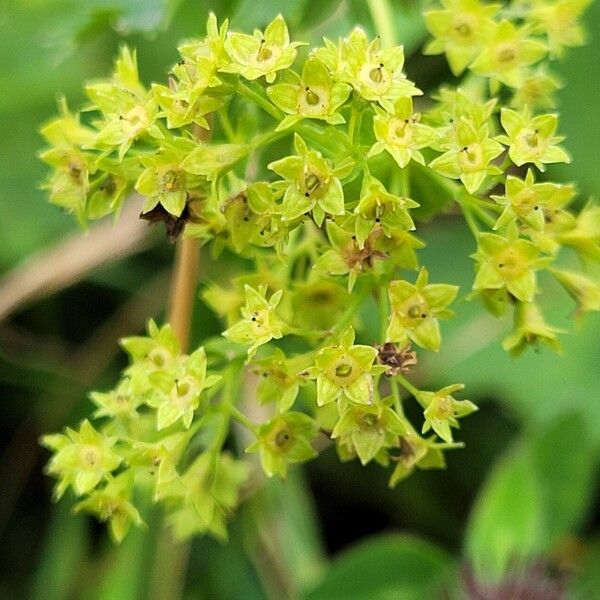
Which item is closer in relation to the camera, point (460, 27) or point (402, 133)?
point (402, 133)

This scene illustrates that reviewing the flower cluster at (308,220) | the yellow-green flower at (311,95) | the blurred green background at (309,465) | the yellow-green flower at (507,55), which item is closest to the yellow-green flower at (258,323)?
the flower cluster at (308,220)

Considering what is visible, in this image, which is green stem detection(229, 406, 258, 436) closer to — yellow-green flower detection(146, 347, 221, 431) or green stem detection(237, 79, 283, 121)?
yellow-green flower detection(146, 347, 221, 431)

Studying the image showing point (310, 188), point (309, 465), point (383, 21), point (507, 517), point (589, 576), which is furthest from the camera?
point (309, 465)

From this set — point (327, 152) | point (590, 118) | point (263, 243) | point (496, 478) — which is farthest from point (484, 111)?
point (590, 118)

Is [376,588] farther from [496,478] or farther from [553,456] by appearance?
[553,456]

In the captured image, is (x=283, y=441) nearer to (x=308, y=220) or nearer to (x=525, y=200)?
(x=308, y=220)

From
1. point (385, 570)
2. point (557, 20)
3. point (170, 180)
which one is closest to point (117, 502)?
point (170, 180)

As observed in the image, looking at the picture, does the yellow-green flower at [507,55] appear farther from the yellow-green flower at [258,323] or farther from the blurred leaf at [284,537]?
the blurred leaf at [284,537]
